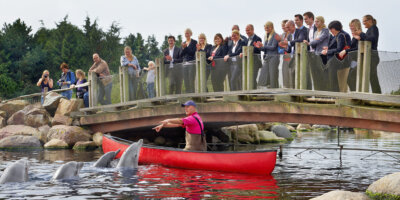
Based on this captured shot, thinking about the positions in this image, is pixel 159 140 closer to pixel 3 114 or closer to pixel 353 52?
pixel 3 114

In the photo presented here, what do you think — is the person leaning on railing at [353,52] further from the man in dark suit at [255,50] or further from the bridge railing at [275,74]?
the man in dark suit at [255,50]

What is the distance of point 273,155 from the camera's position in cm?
1311

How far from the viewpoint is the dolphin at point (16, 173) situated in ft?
38.5

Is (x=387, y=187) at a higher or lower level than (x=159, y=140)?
higher

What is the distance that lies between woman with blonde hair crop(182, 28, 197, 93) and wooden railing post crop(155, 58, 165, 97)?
1.04 meters

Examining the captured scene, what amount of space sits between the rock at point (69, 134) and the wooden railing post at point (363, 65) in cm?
1265

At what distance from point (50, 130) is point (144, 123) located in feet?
15.2

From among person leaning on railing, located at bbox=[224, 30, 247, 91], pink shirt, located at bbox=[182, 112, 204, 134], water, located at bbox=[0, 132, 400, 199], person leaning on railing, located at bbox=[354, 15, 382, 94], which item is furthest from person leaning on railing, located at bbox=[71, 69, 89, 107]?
person leaning on railing, located at bbox=[354, 15, 382, 94]

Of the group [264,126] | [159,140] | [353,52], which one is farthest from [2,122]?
[353,52]

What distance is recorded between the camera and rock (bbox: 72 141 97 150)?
22.4 meters

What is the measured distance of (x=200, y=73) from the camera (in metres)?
17.7

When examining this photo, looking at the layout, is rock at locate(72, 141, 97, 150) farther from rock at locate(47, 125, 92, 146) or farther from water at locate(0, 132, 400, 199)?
water at locate(0, 132, 400, 199)

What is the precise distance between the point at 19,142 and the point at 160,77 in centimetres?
737

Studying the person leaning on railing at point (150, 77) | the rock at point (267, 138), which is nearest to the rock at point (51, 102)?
the person leaning on railing at point (150, 77)
